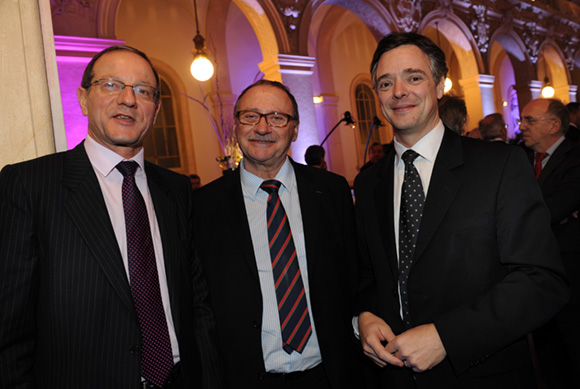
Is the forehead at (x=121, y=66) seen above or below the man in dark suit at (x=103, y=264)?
above

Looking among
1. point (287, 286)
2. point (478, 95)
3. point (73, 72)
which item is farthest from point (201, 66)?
point (478, 95)

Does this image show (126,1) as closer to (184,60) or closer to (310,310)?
(184,60)

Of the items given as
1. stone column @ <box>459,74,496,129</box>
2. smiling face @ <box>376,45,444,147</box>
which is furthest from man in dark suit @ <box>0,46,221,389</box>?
stone column @ <box>459,74,496,129</box>

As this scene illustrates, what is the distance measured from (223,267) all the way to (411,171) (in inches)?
36.4

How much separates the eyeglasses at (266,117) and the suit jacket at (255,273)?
0.26 m

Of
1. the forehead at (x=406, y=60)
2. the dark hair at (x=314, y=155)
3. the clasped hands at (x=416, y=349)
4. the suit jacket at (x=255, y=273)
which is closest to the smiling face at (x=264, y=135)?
the suit jacket at (x=255, y=273)

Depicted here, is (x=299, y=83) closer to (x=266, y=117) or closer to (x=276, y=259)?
Result: (x=266, y=117)

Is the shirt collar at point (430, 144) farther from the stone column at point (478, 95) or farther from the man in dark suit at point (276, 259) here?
the stone column at point (478, 95)

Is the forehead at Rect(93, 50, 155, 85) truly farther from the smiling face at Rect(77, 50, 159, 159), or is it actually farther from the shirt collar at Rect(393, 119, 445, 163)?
the shirt collar at Rect(393, 119, 445, 163)

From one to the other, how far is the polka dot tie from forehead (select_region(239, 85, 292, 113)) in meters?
0.78

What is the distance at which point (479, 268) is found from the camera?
4.78ft

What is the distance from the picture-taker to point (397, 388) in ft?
5.29

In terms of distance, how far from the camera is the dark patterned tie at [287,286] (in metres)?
1.79

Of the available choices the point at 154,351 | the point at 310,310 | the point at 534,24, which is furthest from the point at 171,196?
the point at 534,24
